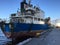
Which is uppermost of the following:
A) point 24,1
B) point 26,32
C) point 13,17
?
point 24,1

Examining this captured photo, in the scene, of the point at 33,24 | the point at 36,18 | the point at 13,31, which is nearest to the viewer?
the point at 13,31

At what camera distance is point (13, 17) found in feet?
140

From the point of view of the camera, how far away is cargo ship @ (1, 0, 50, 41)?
115 feet

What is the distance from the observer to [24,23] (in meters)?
38.5

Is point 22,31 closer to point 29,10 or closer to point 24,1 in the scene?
point 29,10

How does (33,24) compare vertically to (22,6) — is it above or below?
below

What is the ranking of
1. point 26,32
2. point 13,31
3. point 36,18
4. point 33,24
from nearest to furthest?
point 13,31, point 26,32, point 33,24, point 36,18

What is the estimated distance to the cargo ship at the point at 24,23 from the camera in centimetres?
3494

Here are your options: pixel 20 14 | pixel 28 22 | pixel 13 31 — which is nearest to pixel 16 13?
pixel 20 14

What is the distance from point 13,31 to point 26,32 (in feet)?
14.9

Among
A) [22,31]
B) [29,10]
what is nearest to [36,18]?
[29,10]

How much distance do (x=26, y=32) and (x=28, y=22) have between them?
4776mm

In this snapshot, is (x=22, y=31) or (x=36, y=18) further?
(x=36, y=18)

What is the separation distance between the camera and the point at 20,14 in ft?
146
